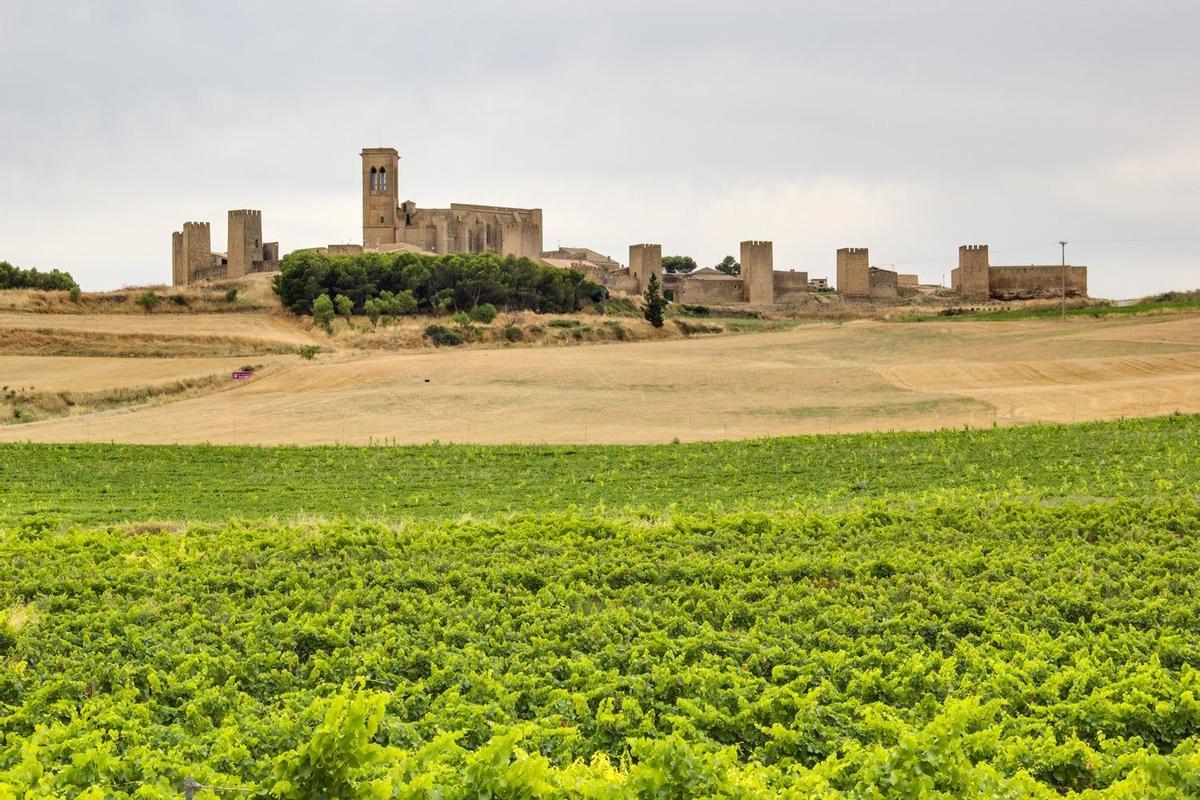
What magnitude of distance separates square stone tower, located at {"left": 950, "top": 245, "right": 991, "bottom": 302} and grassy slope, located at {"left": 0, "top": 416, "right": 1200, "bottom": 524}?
70361 mm

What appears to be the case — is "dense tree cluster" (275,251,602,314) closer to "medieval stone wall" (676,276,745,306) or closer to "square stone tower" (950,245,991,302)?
"medieval stone wall" (676,276,745,306)

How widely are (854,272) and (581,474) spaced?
82.6 meters

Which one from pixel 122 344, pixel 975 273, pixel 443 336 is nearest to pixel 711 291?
pixel 975 273

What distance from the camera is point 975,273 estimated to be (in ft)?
335

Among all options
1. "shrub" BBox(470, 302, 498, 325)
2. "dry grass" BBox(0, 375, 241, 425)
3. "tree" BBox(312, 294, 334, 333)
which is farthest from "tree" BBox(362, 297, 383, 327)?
"dry grass" BBox(0, 375, 241, 425)

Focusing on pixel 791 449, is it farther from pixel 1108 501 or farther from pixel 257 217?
pixel 257 217

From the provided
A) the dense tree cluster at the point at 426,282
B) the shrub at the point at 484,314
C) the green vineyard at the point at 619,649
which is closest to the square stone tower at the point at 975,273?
the dense tree cluster at the point at 426,282

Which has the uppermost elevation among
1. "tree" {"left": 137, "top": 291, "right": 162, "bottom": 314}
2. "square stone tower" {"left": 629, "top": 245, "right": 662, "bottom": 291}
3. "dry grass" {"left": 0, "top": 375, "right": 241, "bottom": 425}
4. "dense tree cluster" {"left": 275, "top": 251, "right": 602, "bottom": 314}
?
"square stone tower" {"left": 629, "top": 245, "right": 662, "bottom": 291}

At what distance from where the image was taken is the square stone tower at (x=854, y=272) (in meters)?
106

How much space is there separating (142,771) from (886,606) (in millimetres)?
8087

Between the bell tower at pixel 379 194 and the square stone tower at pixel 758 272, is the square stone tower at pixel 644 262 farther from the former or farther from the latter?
the bell tower at pixel 379 194

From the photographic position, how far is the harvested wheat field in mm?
40188

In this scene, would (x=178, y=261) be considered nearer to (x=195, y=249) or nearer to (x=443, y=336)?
(x=195, y=249)

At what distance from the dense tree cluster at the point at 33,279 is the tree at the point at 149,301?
11.9m
